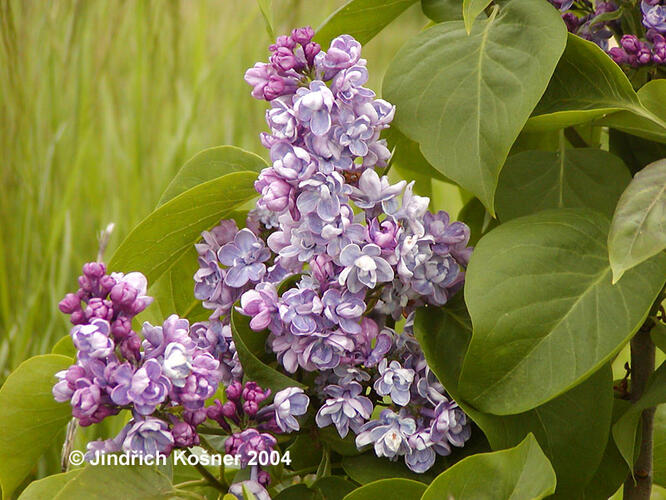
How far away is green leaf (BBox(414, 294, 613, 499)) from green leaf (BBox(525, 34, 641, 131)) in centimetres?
14

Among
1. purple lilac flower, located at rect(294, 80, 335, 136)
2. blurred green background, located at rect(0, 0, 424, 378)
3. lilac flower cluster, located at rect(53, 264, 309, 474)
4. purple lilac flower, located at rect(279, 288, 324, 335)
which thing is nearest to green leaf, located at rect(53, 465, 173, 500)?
lilac flower cluster, located at rect(53, 264, 309, 474)

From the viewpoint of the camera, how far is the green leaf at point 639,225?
445 millimetres

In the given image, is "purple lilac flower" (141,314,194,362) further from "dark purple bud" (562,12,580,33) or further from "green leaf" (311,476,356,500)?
"dark purple bud" (562,12,580,33)

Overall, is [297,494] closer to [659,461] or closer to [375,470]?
[375,470]

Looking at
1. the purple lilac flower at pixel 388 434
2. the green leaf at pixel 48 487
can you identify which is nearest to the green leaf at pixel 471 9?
the purple lilac flower at pixel 388 434

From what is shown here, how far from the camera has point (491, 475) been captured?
0.48 metres

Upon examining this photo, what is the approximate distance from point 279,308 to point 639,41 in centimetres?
30

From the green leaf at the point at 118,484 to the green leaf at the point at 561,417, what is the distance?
0.18 m

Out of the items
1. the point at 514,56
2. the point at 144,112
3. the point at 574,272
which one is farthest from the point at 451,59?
the point at 144,112

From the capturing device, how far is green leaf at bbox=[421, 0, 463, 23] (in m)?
0.63

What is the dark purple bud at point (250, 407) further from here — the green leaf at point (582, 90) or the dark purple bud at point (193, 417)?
the green leaf at point (582, 90)

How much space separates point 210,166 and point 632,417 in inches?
13.4

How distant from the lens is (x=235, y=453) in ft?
1.67

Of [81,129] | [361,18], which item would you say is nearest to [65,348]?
[361,18]
